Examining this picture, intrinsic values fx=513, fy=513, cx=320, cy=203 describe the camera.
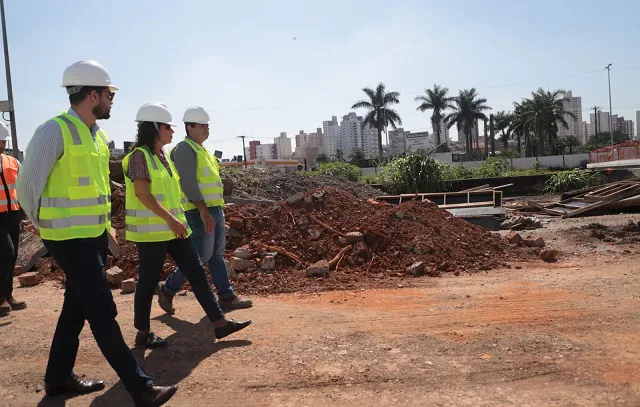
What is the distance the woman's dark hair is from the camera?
3768 mm

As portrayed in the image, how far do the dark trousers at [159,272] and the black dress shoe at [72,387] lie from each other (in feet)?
2.34

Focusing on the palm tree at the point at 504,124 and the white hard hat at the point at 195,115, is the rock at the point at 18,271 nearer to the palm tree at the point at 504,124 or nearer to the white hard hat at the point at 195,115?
the white hard hat at the point at 195,115

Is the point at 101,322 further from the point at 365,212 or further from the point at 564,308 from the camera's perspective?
the point at 365,212

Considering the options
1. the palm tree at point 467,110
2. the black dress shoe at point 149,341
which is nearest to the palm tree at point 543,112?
the palm tree at point 467,110

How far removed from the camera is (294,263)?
21.5ft

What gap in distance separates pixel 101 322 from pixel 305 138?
13823 centimetres

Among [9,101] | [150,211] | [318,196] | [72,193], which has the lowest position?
[318,196]

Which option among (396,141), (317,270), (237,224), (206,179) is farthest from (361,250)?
(396,141)

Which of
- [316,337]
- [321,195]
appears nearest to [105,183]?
[316,337]

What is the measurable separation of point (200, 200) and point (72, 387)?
70.9 inches

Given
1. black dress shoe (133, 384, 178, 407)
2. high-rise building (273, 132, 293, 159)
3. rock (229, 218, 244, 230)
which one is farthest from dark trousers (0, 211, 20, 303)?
high-rise building (273, 132, 293, 159)

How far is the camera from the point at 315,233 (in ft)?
23.1

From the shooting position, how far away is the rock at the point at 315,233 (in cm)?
698

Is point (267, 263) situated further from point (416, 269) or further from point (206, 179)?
point (206, 179)
